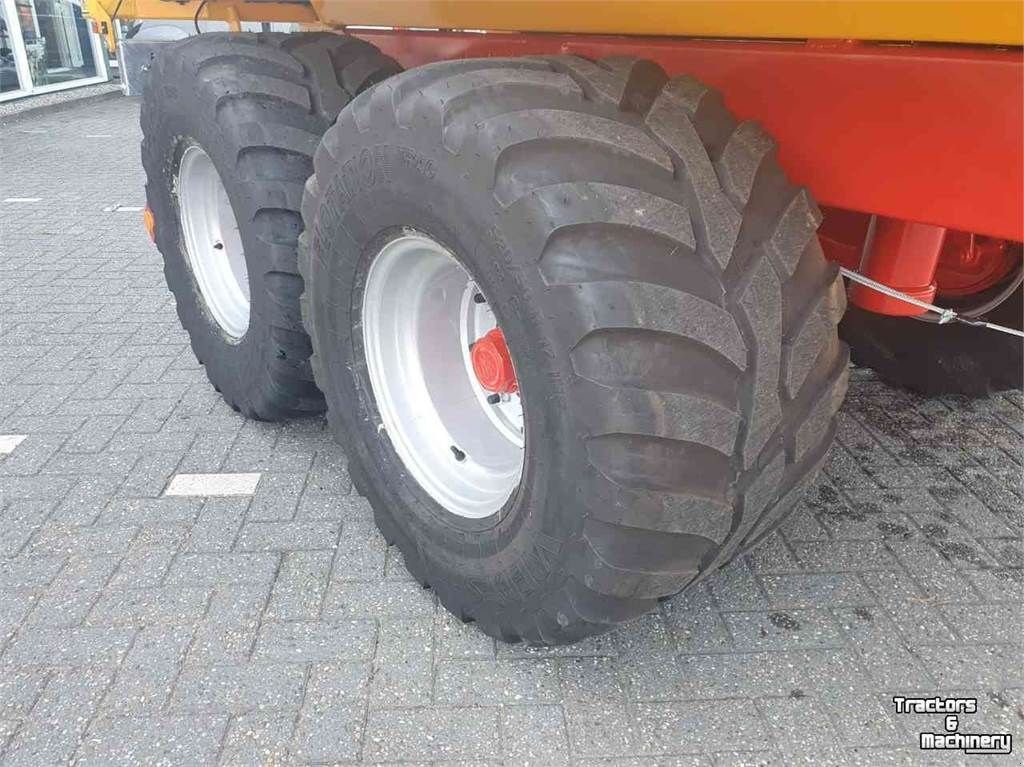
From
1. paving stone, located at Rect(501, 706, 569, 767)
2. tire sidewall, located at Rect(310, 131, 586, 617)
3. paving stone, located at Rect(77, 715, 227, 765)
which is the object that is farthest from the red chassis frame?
Result: paving stone, located at Rect(77, 715, 227, 765)

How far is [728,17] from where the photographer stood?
1.35 meters

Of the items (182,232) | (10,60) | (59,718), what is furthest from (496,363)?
(10,60)

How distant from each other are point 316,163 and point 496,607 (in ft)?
3.83

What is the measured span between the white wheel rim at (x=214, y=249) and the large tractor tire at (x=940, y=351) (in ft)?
7.98

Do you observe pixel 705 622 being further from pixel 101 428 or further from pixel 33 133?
pixel 33 133

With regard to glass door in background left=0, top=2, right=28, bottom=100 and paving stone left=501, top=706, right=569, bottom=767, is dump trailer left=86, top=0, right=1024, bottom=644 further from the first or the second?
glass door in background left=0, top=2, right=28, bottom=100

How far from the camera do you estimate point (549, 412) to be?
5.11 feet

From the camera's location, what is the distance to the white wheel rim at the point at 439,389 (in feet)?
7.14

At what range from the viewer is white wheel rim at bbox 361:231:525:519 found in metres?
2.18

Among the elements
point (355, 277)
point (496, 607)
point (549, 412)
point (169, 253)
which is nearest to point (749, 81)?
point (549, 412)

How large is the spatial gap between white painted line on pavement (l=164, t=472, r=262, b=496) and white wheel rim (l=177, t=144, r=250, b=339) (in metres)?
0.68

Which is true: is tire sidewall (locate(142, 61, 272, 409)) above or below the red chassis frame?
below

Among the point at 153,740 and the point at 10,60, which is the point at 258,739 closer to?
the point at 153,740

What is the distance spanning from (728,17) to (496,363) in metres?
0.91
